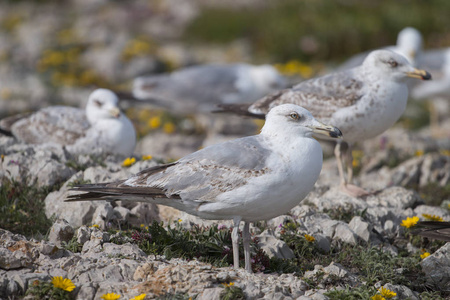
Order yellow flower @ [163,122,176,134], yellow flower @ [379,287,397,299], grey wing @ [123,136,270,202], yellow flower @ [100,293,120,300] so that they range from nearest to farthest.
Result: yellow flower @ [100,293,120,300], yellow flower @ [379,287,397,299], grey wing @ [123,136,270,202], yellow flower @ [163,122,176,134]

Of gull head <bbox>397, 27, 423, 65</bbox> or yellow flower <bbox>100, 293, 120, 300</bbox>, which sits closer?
yellow flower <bbox>100, 293, 120, 300</bbox>

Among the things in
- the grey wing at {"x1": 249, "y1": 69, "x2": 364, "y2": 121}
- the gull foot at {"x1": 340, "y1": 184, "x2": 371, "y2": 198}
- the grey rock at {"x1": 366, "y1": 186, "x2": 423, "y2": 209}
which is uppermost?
the grey wing at {"x1": 249, "y1": 69, "x2": 364, "y2": 121}

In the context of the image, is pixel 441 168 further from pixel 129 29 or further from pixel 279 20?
pixel 129 29

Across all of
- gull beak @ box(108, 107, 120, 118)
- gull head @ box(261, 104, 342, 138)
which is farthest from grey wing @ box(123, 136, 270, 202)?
gull beak @ box(108, 107, 120, 118)

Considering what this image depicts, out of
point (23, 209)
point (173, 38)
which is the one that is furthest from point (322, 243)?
point (173, 38)

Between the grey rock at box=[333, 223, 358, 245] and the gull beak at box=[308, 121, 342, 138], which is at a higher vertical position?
the gull beak at box=[308, 121, 342, 138]

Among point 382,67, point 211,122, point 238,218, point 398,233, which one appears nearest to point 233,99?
point 211,122

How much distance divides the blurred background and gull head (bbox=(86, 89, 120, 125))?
2.32 metres

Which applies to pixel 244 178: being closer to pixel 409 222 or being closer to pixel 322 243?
pixel 322 243

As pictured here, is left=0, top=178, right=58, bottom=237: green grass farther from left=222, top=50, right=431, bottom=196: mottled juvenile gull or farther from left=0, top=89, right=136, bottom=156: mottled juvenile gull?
left=222, top=50, right=431, bottom=196: mottled juvenile gull

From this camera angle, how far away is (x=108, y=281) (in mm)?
4371

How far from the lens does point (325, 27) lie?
16328 millimetres

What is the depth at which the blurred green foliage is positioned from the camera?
630 inches

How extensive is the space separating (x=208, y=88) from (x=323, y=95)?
14.2ft
